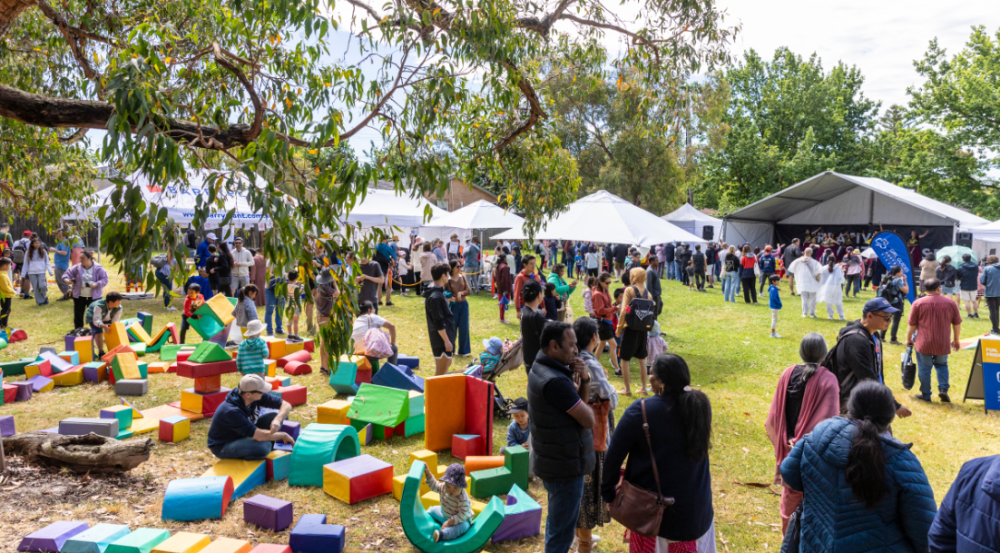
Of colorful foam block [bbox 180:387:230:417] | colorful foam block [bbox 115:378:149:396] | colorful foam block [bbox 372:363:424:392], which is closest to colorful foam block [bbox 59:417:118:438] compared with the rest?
colorful foam block [bbox 180:387:230:417]

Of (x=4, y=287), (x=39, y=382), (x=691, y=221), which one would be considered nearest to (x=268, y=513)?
(x=39, y=382)

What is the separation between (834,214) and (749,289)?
47.0 feet

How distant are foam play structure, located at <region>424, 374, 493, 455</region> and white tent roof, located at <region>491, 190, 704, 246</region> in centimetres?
701

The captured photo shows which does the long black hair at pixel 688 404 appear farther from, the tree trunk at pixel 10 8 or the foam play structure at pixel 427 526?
the tree trunk at pixel 10 8

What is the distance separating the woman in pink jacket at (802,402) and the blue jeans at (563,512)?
1.33 m

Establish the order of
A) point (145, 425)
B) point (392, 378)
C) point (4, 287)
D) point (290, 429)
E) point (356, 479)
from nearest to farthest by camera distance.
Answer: point (356, 479) < point (290, 429) < point (145, 425) < point (392, 378) < point (4, 287)

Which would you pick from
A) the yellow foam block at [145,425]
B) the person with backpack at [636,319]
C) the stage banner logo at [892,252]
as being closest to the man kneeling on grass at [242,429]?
the yellow foam block at [145,425]

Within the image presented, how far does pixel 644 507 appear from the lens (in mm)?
3070

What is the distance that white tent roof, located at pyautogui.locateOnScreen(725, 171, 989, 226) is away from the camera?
23.9m

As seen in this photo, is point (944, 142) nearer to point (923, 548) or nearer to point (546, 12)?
point (546, 12)

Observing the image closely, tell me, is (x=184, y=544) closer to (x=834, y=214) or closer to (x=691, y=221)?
(x=691, y=221)

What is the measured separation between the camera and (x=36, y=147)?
24.6 ft

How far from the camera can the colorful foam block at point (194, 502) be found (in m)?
4.58

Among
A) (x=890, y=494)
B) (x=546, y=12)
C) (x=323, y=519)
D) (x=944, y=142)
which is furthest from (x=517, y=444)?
(x=944, y=142)
